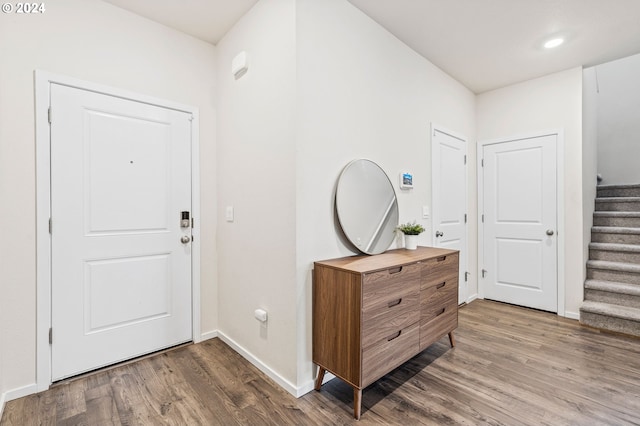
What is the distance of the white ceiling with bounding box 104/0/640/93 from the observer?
2232 millimetres

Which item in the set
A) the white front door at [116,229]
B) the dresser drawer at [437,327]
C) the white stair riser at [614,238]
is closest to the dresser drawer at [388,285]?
the dresser drawer at [437,327]

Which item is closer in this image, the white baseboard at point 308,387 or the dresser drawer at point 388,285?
the dresser drawer at point 388,285

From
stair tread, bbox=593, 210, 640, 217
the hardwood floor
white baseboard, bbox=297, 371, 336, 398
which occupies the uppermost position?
stair tread, bbox=593, 210, 640, 217

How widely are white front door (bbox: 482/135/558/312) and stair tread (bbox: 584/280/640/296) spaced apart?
0.31 metres

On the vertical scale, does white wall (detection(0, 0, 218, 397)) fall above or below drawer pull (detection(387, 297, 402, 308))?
above

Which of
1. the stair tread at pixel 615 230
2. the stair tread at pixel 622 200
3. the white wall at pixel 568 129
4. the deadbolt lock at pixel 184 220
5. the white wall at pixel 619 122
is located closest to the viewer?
the deadbolt lock at pixel 184 220

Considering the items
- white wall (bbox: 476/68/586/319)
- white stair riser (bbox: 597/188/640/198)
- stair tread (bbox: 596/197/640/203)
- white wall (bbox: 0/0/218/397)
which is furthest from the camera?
white stair riser (bbox: 597/188/640/198)

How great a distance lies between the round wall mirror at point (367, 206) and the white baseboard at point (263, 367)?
1013 millimetres

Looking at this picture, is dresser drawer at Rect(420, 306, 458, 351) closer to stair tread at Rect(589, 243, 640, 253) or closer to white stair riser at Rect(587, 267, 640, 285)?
white stair riser at Rect(587, 267, 640, 285)

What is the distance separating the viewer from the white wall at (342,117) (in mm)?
1929

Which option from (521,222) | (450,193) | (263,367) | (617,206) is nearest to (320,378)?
(263,367)

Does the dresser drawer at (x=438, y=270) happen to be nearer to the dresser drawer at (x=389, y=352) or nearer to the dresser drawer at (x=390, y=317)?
the dresser drawer at (x=390, y=317)

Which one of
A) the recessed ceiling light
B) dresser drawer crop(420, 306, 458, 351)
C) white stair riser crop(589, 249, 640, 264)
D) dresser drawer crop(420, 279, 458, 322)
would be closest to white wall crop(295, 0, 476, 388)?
dresser drawer crop(420, 279, 458, 322)

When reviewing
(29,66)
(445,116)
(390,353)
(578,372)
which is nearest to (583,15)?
(445,116)
